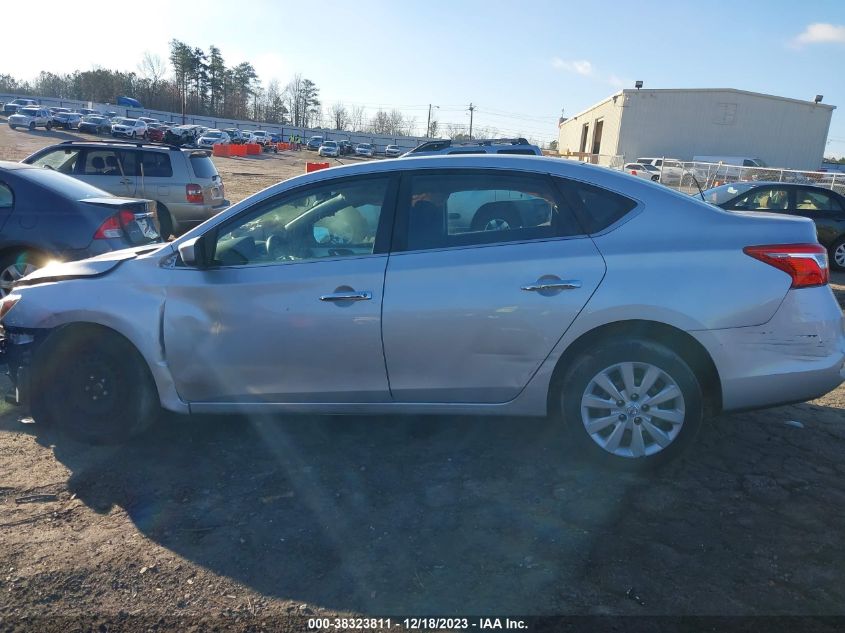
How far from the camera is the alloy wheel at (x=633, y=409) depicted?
3525 mm

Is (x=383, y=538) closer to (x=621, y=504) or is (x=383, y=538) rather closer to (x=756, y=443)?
(x=621, y=504)

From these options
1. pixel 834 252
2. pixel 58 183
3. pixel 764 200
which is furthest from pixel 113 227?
pixel 834 252

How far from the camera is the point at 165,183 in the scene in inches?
453

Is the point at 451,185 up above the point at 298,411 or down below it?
above

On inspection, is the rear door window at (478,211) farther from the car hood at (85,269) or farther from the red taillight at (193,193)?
the red taillight at (193,193)

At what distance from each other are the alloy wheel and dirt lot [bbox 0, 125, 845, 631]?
0.21 m

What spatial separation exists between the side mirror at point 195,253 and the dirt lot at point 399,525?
116 cm

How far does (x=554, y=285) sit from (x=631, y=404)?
79 centimetres

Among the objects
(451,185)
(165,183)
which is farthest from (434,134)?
(451,185)

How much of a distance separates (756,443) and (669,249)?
5.11 ft

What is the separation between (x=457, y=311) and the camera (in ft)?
11.5

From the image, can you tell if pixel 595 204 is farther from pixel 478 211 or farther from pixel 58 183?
pixel 58 183

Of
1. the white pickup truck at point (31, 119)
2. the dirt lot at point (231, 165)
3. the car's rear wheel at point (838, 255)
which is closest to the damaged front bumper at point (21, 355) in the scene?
the car's rear wheel at point (838, 255)

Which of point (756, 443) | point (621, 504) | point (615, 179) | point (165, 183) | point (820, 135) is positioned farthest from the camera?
point (820, 135)
